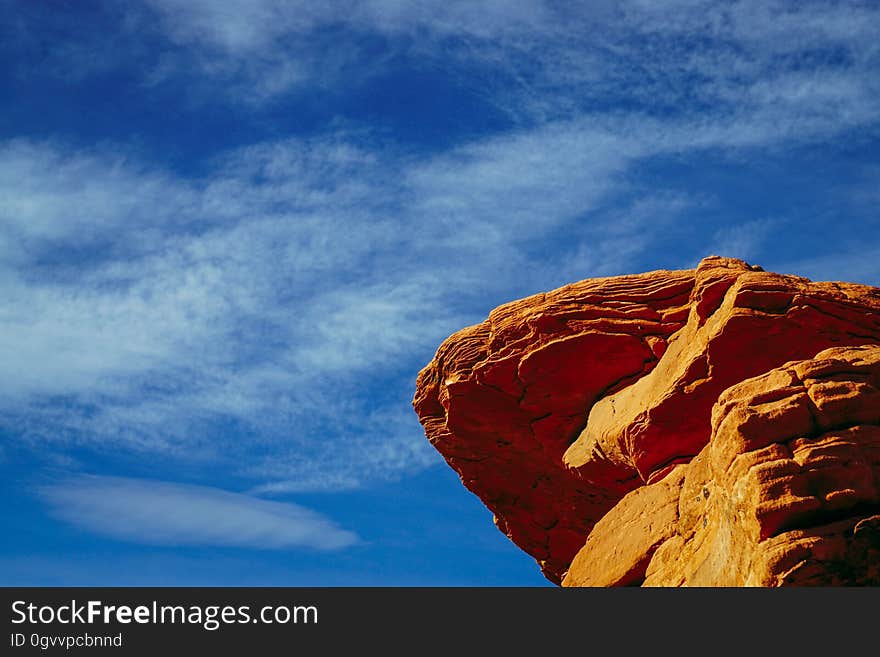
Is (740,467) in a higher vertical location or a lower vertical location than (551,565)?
lower

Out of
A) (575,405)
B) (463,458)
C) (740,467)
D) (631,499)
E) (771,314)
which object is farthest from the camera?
(463,458)

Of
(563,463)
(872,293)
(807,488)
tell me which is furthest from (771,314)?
(563,463)

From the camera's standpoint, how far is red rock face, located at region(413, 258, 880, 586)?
1822 cm

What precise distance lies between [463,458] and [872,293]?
16.3m

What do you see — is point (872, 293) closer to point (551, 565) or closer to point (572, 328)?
point (572, 328)

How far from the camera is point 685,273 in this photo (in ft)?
105

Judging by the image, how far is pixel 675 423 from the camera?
89.9ft

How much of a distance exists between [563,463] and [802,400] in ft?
53.7

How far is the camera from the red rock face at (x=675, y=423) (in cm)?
1822

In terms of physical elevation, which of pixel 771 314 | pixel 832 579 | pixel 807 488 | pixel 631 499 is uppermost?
pixel 771 314
